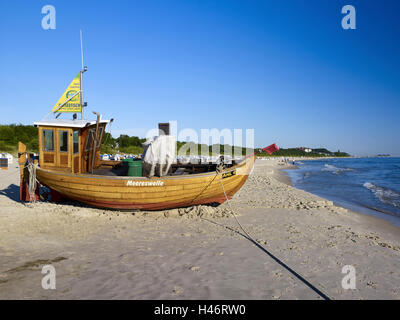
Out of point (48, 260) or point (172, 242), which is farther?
point (172, 242)

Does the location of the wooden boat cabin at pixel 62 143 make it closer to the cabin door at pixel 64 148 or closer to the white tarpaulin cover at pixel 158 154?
the cabin door at pixel 64 148

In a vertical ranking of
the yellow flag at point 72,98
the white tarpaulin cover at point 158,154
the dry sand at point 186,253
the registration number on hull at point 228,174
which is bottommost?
the dry sand at point 186,253

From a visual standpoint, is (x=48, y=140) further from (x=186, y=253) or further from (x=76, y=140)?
(x=186, y=253)

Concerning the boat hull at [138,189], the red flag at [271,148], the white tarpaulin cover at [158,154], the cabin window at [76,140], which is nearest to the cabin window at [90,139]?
the cabin window at [76,140]

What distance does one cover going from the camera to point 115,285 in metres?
4.12

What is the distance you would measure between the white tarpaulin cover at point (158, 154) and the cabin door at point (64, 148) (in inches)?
120

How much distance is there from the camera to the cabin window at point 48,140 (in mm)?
9344

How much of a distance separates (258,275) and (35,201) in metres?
8.92

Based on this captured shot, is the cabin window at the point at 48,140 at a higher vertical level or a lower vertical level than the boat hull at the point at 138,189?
higher

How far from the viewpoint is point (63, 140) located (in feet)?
30.8

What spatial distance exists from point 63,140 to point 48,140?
579 millimetres

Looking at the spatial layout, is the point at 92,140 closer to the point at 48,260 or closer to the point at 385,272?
the point at 48,260

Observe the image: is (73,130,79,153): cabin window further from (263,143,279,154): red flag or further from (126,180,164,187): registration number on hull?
(263,143,279,154): red flag
